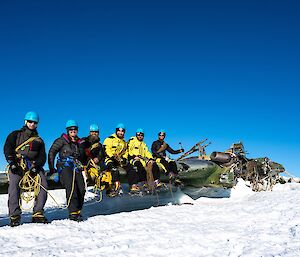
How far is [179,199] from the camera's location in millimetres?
12211

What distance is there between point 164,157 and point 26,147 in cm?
559

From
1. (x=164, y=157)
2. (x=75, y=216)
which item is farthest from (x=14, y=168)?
(x=164, y=157)

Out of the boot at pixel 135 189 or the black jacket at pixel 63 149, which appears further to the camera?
the boot at pixel 135 189

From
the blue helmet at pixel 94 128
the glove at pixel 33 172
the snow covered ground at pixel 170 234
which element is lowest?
the snow covered ground at pixel 170 234

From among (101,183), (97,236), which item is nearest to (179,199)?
(101,183)

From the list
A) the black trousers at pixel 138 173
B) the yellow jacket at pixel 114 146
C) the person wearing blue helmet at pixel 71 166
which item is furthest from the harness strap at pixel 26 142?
the black trousers at pixel 138 173

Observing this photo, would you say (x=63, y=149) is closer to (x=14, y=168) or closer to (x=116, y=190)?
(x=14, y=168)

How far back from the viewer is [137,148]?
35.4ft

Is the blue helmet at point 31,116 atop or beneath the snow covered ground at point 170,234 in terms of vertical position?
atop

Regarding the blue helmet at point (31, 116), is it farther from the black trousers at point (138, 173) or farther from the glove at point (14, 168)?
the black trousers at point (138, 173)

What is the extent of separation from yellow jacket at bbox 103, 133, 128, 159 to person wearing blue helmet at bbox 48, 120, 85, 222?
6.51ft

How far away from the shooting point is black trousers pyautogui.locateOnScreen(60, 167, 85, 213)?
715 centimetres

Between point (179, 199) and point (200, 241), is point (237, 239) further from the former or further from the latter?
point (179, 199)

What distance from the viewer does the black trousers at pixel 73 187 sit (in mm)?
7148
